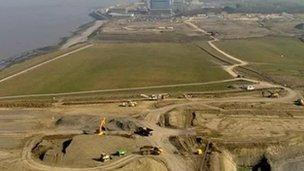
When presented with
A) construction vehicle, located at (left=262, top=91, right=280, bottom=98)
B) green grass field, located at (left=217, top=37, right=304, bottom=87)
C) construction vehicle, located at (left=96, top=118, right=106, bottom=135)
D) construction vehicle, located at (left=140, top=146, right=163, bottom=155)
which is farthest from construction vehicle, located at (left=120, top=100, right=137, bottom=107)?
green grass field, located at (left=217, top=37, right=304, bottom=87)

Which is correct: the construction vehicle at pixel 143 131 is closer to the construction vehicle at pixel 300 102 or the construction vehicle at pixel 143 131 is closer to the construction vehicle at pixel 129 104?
the construction vehicle at pixel 129 104

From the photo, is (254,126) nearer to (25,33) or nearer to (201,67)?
→ (201,67)

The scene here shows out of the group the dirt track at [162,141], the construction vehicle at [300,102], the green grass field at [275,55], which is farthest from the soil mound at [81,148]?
the green grass field at [275,55]

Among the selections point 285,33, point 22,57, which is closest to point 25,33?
point 22,57

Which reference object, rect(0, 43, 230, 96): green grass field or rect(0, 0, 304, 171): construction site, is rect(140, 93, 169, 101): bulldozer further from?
rect(0, 43, 230, 96): green grass field

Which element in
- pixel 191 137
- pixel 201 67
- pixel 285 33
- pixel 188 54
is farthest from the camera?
pixel 285 33

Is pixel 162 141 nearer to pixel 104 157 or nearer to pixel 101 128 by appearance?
pixel 101 128
